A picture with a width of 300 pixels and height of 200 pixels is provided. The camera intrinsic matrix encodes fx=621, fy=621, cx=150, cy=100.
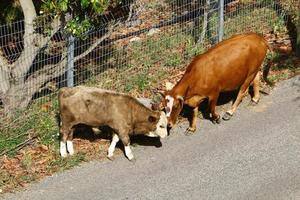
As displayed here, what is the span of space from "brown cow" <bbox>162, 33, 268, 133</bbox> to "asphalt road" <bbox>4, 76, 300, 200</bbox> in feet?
1.41

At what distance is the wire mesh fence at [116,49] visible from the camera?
9891mm

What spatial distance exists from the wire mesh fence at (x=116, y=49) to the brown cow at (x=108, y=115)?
2.59 ft

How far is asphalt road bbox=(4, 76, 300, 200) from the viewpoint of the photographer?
8.38m

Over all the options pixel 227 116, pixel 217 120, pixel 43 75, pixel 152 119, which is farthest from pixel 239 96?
pixel 43 75

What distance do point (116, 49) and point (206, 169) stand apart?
3796mm

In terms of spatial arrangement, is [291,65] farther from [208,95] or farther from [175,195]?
[175,195]

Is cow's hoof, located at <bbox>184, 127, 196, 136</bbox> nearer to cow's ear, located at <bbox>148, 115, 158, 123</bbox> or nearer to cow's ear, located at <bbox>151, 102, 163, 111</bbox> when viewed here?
cow's ear, located at <bbox>151, 102, 163, 111</bbox>

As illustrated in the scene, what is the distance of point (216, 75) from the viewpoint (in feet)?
32.1

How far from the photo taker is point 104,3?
30.1 ft

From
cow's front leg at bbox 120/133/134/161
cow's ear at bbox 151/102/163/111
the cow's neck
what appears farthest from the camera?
the cow's neck

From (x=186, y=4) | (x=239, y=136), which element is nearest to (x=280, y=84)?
(x=239, y=136)

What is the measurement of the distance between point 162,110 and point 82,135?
53.5 inches

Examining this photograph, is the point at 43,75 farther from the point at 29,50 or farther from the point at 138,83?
the point at 138,83

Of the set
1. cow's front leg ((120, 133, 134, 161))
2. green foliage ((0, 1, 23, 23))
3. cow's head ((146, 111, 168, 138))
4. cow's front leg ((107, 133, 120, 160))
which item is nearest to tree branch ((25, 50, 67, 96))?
cow's front leg ((107, 133, 120, 160))
